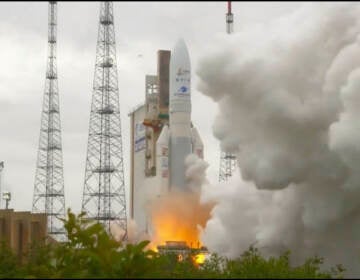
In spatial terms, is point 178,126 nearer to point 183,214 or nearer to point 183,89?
point 183,89

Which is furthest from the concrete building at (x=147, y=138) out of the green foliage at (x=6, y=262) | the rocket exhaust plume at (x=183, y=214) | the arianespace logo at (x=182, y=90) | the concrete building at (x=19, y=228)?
the green foliage at (x=6, y=262)

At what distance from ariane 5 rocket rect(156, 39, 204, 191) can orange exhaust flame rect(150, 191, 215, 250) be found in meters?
1.03

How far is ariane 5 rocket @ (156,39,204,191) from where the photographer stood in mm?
64250

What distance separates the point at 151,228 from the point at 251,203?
49.6 feet

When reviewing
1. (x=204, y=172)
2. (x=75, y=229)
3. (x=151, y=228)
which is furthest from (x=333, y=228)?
(x=75, y=229)

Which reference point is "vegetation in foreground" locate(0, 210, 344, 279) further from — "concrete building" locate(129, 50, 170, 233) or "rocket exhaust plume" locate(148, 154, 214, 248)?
"concrete building" locate(129, 50, 170, 233)

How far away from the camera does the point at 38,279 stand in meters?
21.8

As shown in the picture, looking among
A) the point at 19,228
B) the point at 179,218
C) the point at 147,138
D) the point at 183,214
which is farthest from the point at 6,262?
the point at 147,138

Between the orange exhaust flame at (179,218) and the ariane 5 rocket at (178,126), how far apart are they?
1.03 m

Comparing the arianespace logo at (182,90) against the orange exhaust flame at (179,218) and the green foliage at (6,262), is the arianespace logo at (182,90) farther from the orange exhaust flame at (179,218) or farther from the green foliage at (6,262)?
the green foliage at (6,262)

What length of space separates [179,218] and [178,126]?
22.6 feet

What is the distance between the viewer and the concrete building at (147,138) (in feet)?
252

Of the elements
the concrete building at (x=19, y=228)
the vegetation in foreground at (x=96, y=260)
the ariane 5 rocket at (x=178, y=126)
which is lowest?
the vegetation in foreground at (x=96, y=260)

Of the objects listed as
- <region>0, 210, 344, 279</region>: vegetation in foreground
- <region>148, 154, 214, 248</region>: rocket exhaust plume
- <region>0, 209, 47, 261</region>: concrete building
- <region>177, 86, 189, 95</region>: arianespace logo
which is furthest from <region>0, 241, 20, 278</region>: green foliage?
<region>148, 154, 214, 248</region>: rocket exhaust plume
